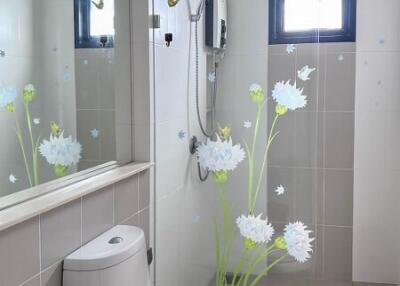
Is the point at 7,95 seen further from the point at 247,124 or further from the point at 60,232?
the point at 247,124

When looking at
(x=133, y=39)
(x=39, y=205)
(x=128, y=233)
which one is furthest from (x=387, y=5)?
(x=39, y=205)

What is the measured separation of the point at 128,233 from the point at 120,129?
516 millimetres

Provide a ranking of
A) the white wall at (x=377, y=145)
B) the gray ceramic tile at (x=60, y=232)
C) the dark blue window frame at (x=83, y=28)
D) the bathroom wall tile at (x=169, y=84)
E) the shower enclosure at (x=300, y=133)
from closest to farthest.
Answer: the gray ceramic tile at (x=60, y=232), the dark blue window frame at (x=83, y=28), the bathroom wall tile at (x=169, y=84), the shower enclosure at (x=300, y=133), the white wall at (x=377, y=145)

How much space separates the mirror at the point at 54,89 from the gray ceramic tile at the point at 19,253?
0.18 metres

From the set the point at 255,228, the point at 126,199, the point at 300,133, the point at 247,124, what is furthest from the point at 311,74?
the point at 126,199

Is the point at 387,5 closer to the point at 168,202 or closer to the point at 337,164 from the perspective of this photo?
the point at 337,164

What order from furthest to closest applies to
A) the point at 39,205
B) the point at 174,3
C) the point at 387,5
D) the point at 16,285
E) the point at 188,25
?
1. the point at 387,5
2. the point at 188,25
3. the point at 174,3
4. the point at 39,205
5. the point at 16,285

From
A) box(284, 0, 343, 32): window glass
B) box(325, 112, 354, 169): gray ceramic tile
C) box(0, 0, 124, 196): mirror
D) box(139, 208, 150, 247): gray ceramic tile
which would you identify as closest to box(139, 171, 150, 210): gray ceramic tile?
box(139, 208, 150, 247): gray ceramic tile

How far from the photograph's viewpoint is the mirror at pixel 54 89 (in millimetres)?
1534

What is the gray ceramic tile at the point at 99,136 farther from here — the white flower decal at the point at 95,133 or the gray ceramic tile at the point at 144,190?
the gray ceramic tile at the point at 144,190

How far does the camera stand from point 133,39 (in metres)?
2.05

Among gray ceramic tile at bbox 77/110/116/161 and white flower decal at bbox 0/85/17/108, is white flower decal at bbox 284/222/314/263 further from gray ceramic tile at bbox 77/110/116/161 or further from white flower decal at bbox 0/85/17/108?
white flower decal at bbox 0/85/17/108

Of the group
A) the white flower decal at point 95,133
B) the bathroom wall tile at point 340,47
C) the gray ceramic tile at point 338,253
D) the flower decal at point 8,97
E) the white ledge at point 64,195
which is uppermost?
the bathroom wall tile at point 340,47

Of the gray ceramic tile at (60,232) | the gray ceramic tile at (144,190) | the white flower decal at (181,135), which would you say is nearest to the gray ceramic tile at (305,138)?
the white flower decal at (181,135)
